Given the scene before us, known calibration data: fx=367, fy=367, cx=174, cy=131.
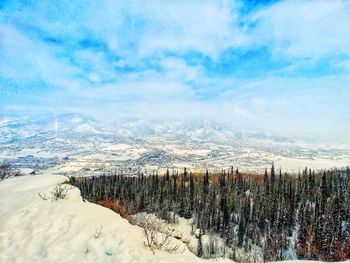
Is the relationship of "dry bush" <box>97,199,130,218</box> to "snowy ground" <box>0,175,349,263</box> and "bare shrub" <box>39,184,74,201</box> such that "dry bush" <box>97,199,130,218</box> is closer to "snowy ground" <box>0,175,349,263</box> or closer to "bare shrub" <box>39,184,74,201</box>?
"snowy ground" <box>0,175,349,263</box>

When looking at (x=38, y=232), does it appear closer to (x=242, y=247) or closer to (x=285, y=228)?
(x=242, y=247)

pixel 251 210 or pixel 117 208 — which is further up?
pixel 117 208

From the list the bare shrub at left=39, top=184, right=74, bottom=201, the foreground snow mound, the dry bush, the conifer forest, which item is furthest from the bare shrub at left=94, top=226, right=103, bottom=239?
the conifer forest

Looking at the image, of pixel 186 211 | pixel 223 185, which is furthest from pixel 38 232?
pixel 223 185

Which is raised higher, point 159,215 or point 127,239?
point 127,239

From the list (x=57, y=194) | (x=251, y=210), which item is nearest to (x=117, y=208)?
(x=57, y=194)

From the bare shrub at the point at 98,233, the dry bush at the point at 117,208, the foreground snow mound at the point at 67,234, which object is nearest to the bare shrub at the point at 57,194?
the foreground snow mound at the point at 67,234

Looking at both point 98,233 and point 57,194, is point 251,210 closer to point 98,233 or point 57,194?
point 57,194
